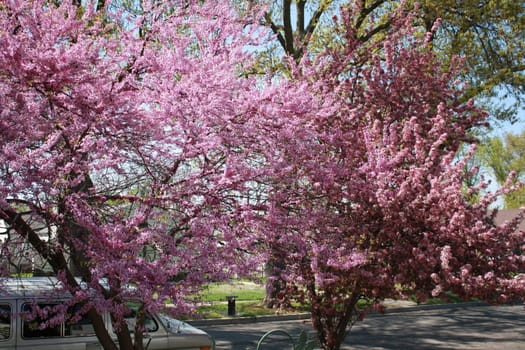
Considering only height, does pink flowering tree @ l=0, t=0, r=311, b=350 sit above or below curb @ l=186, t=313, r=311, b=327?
above

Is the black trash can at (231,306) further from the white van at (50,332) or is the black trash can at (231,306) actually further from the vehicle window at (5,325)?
the vehicle window at (5,325)

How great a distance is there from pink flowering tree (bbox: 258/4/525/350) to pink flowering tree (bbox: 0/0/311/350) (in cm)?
64

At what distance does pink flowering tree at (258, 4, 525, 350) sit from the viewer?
588 centimetres

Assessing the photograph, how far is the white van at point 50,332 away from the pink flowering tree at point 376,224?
1.86m

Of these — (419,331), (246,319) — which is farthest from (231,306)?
(419,331)

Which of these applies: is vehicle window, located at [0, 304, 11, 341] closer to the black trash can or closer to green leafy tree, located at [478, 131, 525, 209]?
the black trash can

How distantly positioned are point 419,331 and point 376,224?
10.5 metres

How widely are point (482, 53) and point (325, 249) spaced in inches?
568

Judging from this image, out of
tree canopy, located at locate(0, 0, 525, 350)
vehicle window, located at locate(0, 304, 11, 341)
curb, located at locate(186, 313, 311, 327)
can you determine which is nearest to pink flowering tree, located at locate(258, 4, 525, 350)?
tree canopy, located at locate(0, 0, 525, 350)

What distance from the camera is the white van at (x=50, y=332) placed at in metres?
7.34

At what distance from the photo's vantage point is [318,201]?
21.3 ft

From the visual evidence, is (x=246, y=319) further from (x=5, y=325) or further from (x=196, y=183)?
(x=196, y=183)

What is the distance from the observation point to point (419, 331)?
1586 centimetres

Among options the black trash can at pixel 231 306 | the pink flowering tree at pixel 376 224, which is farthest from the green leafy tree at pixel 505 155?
the pink flowering tree at pixel 376 224
